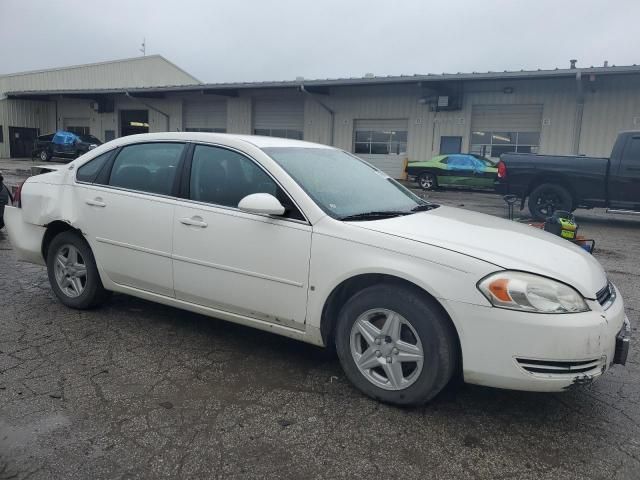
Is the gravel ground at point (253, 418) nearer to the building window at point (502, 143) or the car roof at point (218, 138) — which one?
the car roof at point (218, 138)

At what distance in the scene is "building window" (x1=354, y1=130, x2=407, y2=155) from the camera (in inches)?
942

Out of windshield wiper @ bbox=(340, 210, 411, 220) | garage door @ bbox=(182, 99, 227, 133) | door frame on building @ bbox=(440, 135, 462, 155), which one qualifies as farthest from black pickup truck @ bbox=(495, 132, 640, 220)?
garage door @ bbox=(182, 99, 227, 133)

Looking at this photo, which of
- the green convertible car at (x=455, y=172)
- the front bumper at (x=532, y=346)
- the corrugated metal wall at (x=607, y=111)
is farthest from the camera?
the corrugated metal wall at (x=607, y=111)

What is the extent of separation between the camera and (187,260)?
3.65m

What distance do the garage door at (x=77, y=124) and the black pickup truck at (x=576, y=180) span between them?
30293 millimetres

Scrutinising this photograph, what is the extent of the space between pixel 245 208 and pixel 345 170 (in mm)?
1015

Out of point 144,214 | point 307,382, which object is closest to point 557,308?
point 307,382

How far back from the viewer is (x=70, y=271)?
445cm

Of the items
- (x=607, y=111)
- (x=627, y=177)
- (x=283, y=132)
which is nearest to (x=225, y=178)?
(x=627, y=177)

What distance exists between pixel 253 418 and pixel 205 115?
28163 mm

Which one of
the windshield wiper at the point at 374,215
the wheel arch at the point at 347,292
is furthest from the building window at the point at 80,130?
the wheel arch at the point at 347,292

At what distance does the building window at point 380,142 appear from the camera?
78.5ft

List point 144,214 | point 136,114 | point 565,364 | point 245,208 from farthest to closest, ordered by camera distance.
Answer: point 136,114, point 144,214, point 245,208, point 565,364

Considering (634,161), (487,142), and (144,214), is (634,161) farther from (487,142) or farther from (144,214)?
(487,142)
